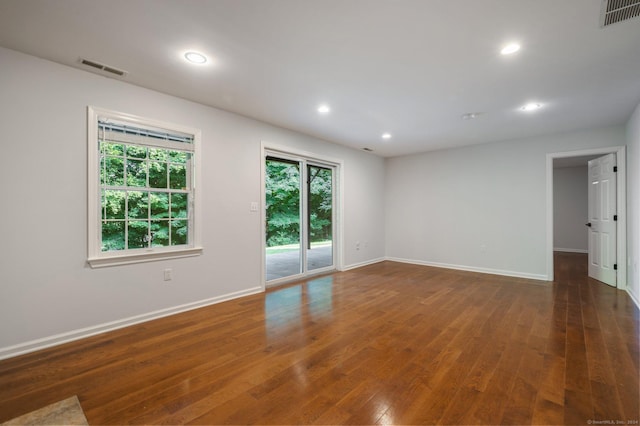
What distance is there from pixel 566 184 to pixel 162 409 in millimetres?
10789

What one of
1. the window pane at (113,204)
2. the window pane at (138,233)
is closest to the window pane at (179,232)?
the window pane at (138,233)

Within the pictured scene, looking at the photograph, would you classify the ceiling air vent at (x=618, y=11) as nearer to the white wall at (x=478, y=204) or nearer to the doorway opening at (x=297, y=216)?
the white wall at (x=478, y=204)

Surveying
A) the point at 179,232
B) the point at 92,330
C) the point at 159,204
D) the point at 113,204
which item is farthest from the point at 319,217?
the point at 92,330

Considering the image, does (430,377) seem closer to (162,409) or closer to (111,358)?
(162,409)

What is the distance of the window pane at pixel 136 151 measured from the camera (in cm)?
318

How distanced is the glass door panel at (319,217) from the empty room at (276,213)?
1.05 ft

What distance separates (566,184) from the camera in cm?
852

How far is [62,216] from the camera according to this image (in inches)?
107

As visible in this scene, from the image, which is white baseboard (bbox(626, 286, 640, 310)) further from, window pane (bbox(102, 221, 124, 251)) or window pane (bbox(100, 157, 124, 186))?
window pane (bbox(100, 157, 124, 186))

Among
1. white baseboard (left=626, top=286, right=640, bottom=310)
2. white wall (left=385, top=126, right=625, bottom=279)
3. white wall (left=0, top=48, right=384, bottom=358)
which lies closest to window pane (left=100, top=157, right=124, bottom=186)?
white wall (left=0, top=48, right=384, bottom=358)

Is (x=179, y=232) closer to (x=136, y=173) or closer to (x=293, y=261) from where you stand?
(x=136, y=173)

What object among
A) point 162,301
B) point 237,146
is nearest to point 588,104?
point 237,146

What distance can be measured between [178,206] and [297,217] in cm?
211

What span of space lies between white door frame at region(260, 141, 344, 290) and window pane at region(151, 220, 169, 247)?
4.35 feet
